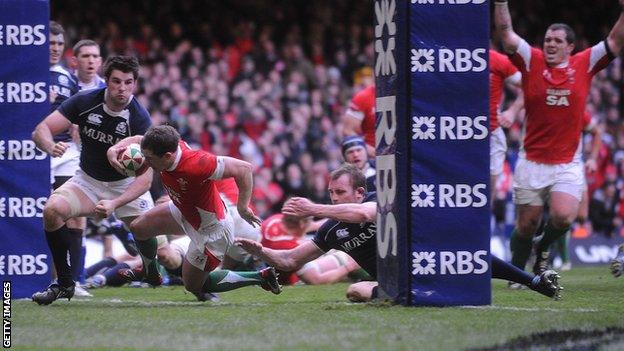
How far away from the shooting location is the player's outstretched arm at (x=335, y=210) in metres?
8.65

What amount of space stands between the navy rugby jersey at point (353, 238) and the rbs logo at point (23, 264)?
Result: 2.39 meters

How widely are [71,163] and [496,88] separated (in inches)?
169

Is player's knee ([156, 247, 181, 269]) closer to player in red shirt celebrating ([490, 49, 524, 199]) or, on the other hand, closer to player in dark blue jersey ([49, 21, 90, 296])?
player in dark blue jersey ([49, 21, 90, 296])

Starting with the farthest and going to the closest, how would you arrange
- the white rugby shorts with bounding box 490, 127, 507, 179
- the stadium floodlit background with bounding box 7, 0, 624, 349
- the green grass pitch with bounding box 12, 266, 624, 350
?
the stadium floodlit background with bounding box 7, 0, 624, 349
the white rugby shorts with bounding box 490, 127, 507, 179
the green grass pitch with bounding box 12, 266, 624, 350

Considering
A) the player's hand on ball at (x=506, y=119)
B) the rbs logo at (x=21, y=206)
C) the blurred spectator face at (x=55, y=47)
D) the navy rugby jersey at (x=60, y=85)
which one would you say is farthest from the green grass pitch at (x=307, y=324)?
the blurred spectator face at (x=55, y=47)

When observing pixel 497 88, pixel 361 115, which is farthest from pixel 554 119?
pixel 361 115

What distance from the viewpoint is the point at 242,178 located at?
29.6 feet

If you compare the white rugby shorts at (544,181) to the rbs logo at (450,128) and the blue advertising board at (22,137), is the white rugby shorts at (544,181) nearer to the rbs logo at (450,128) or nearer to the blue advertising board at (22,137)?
the rbs logo at (450,128)

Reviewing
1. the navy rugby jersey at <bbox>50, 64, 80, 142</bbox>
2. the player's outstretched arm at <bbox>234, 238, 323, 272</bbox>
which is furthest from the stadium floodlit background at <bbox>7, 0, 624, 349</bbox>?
the navy rugby jersey at <bbox>50, 64, 80, 142</bbox>

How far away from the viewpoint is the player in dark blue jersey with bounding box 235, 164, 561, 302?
8969 millimetres

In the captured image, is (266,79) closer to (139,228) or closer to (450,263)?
(139,228)

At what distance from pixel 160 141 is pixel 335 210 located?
1347 mm

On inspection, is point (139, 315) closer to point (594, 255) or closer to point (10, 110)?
point (10, 110)

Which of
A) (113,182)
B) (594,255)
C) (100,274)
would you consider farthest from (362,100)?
(594,255)
